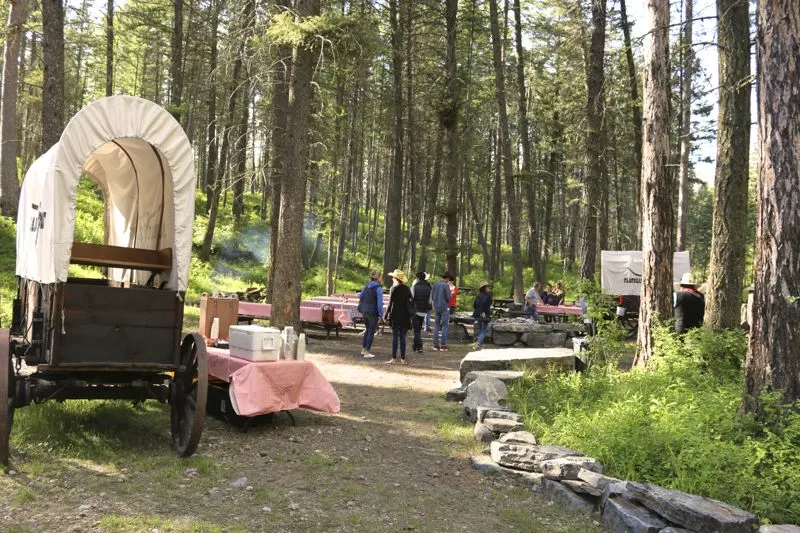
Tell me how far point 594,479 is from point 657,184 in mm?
5832

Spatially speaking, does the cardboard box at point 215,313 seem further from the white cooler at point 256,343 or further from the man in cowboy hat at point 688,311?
the man in cowboy hat at point 688,311

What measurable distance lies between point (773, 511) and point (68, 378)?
19.5 feet

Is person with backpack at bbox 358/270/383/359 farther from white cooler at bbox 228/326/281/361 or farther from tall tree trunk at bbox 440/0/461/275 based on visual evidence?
tall tree trunk at bbox 440/0/461/275

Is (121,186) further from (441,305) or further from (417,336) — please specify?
(441,305)

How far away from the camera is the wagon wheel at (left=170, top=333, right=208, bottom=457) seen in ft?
19.0

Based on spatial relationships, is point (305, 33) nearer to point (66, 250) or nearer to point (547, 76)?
point (66, 250)

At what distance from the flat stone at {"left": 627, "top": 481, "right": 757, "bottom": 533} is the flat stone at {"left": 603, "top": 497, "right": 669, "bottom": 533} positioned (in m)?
0.06

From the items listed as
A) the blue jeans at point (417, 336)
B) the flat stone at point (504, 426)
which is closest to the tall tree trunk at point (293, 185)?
the blue jeans at point (417, 336)

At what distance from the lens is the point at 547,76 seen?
29438 mm

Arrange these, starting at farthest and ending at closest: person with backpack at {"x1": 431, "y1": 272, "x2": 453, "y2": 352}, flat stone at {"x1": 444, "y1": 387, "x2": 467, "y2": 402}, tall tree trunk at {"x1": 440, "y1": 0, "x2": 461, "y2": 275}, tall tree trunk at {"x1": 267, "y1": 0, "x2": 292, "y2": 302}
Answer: tall tree trunk at {"x1": 440, "y1": 0, "x2": 461, "y2": 275}
person with backpack at {"x1": 431, "y1": 272, "x2": 453, "y2": 352}
tall tree trunk at {"x1": 267, "y1": 0, "x2": 292, "y2": 302}
flat stone at {"x1": 444, "y1": 387, "x2": 467, "y2": 402}

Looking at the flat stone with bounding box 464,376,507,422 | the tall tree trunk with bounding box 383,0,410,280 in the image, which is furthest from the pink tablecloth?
the tall tree trunk with bounding box 383,0,410,280

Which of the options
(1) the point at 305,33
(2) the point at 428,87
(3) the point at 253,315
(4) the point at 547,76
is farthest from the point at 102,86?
(1) the point at 305,33

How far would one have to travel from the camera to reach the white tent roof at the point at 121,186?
555cm

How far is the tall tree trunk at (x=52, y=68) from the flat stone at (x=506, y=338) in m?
10.4
